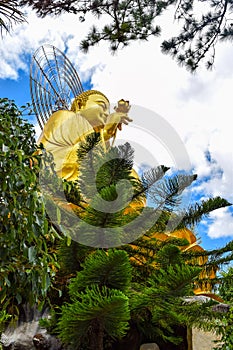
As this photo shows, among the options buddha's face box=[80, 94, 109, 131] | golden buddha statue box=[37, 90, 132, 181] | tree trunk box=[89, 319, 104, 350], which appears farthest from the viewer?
buddha's face box=[80, 94, 109, 131]

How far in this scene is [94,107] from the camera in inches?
205

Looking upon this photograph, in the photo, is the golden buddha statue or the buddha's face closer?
the golden buddha statue

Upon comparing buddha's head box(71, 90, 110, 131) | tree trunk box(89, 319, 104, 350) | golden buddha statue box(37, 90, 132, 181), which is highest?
buddha's head box(71, 90, 110, 131)

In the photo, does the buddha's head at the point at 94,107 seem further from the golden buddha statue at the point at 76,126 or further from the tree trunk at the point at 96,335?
the tree trunk at the point at 96,335

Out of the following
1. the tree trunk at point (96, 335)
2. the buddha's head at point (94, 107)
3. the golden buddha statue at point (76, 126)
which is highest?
the buddha's head at point (94, 107)

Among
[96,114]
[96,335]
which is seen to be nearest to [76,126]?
[96,114]

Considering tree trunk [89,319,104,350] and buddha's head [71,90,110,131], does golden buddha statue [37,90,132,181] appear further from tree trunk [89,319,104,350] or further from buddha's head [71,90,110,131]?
tree trunk [89,319,104,350]

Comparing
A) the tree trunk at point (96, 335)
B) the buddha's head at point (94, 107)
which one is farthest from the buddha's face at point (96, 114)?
the tree trunk at point (96, 335)

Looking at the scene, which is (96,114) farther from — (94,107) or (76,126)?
(76,126)

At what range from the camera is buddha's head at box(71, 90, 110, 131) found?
16.8 feet

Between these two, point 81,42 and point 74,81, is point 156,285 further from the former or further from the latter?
point 74,81

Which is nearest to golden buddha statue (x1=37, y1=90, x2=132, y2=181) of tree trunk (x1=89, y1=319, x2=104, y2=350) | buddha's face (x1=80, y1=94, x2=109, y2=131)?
buddha's face (x1=80, y1=94, x2=109, y2=131)

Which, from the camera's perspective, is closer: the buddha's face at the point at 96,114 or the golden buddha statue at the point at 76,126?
the golden buddha statue at the point at 76,126

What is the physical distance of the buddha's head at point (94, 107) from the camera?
5.13 meters
